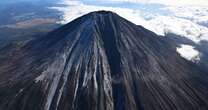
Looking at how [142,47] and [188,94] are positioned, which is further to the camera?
[142,47]

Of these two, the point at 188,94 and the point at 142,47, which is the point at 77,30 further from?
the point at 188,94

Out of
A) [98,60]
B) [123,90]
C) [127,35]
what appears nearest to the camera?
[123,90]

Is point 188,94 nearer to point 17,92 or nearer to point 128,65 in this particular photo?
point 128,65

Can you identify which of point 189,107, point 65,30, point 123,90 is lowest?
point 189,107

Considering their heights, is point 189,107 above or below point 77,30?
below

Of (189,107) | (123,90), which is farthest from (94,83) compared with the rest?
(189,107)

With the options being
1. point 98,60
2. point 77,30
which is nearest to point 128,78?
point 98,60

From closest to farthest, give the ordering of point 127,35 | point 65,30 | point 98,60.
→ 1. point 98,60
2. point 127,35
3. point 65,30
